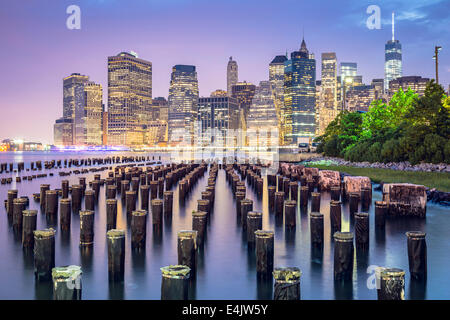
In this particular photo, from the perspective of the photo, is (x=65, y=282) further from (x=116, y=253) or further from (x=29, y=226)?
(x=29, y=226)

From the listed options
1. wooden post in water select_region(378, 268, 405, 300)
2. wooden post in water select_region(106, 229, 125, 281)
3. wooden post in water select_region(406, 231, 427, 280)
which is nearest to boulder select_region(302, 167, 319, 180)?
wooden post in water select_region(406, 231, 427, 280)

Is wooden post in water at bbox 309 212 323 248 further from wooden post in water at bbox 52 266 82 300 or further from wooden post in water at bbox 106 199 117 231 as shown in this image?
wooden post in water at bbox 52 266 82 300

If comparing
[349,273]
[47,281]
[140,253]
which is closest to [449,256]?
[349,273]

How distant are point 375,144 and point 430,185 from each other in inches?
845

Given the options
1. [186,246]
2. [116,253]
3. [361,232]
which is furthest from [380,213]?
[116,253]

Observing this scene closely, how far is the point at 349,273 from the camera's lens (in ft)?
26.1

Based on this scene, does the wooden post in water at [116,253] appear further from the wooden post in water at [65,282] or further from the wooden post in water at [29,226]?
the wooden post in water at [29,226]

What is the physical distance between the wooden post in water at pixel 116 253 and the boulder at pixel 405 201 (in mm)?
10370

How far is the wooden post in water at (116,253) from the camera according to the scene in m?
7.73

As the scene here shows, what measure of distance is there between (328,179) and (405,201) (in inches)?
355

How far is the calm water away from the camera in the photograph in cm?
767

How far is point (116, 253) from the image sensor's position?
25.8 feet

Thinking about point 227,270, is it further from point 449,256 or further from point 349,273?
point 449,256
